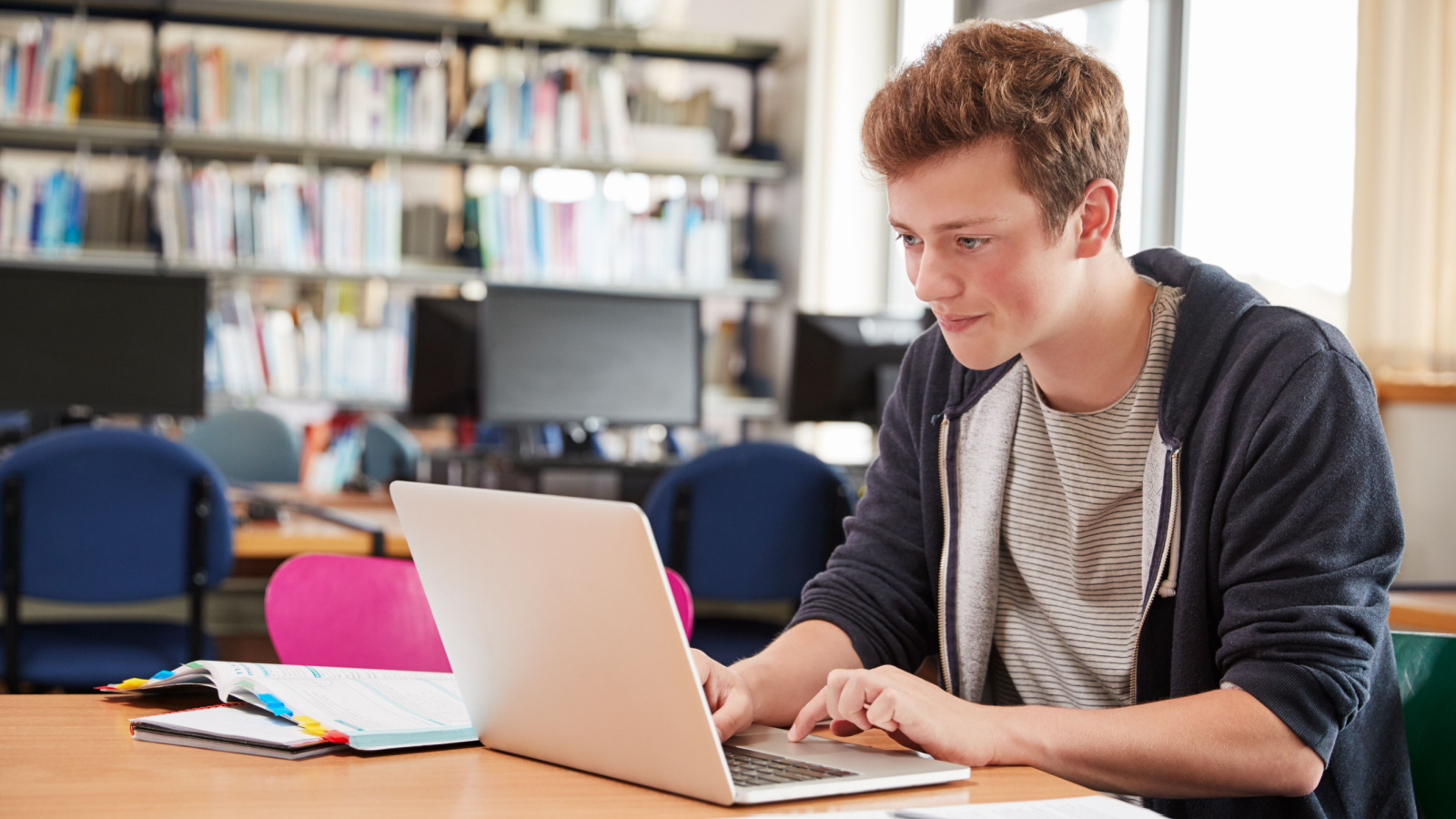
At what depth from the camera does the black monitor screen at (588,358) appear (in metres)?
3.33

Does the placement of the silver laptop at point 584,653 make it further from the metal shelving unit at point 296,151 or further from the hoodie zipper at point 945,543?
the metal shelving unit at point 296,151

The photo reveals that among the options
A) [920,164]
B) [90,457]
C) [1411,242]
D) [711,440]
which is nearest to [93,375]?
[90,457]

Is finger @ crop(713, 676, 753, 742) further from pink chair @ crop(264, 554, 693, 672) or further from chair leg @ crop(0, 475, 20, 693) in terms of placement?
chair leg @ crop(0, 475, 20, 693)

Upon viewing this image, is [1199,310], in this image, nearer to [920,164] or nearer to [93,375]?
[920,164]

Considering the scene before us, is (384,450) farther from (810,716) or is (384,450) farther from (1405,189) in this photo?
(810,716)

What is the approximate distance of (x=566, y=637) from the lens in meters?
0.86

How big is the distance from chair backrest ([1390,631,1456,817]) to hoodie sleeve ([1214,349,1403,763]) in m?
0.14

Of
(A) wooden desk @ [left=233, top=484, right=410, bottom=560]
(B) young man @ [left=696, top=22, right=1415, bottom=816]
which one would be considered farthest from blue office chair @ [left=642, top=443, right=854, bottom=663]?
(B) young man @ [left=696, top=22, right=1415, bottom=816]

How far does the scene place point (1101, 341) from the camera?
126 centimetres

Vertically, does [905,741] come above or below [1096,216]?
below

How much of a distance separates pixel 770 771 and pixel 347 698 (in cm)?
38

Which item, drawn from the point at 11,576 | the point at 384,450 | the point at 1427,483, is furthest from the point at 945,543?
the point at 384,450

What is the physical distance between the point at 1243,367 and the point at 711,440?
3623mm

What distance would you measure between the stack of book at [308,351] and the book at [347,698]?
3283mm
